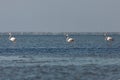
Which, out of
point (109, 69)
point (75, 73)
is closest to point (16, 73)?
point (75, 73)

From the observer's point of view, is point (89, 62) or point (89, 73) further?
point (89, 62)

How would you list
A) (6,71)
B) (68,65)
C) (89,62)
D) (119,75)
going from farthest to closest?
(89,62), (68,65), (6,71), (119,75)

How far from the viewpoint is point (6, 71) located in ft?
141

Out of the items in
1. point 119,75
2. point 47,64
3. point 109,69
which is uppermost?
point 47,64

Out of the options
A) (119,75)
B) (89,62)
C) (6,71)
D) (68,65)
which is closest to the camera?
(119,75)

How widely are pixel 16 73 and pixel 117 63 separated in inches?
442

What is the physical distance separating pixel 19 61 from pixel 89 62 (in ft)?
21.3

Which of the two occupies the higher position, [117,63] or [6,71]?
[117,63]

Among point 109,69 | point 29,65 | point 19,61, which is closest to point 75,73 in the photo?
point 109,69

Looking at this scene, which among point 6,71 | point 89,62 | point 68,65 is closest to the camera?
point 6,71

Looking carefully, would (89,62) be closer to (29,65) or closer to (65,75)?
(29,65)

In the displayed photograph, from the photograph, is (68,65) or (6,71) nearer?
(6,71)

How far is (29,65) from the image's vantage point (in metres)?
47.9

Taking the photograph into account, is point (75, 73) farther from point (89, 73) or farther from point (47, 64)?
point (47, 64)
